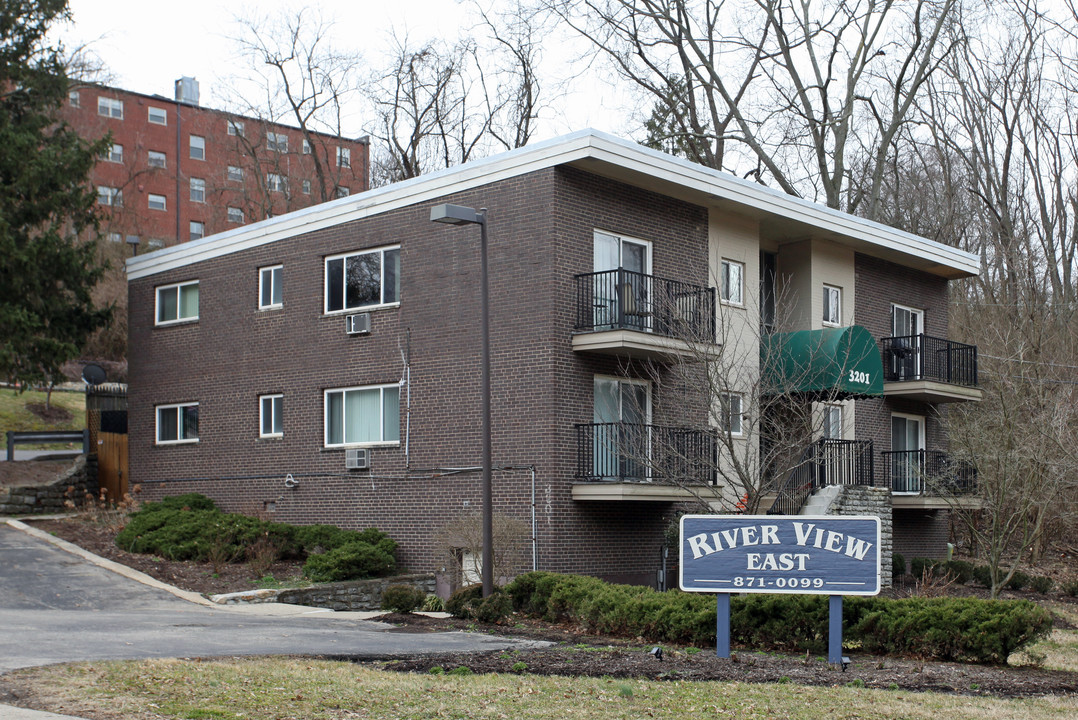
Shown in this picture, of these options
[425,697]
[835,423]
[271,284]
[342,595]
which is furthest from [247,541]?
[425,697]

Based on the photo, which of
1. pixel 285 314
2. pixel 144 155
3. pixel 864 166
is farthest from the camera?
pixel 144 155

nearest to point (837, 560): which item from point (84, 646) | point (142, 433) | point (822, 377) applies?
point (84, 646)

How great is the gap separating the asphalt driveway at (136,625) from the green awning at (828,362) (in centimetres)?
962

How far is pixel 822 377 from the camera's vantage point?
2295cm

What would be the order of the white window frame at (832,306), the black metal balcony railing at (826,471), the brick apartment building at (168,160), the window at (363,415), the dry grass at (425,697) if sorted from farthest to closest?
the brick apartment building at (168,160)
the white window frame at (832,306)
the window at (363,415)
the black metal balcony railing at (826,471)
the dry grass at (425,697)

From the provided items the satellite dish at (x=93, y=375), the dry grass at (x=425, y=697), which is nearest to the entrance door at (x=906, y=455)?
the dry grass at (x=425, y=697)

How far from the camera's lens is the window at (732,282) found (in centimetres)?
2456

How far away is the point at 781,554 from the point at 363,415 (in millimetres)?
12808

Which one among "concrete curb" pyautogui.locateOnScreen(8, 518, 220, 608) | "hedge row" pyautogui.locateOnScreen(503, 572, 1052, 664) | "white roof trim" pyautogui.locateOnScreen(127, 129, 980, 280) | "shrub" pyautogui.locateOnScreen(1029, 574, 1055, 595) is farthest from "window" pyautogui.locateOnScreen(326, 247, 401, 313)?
"shrub" pyautogui.locateOnScreen(1029, 574, 1055, 595)

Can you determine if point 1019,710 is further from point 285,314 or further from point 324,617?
point 285,314

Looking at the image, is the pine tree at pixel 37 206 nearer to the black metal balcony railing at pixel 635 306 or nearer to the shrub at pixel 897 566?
the black metal balcony railing at pixel 635 306

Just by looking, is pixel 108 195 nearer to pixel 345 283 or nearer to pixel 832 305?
pixel 345 283

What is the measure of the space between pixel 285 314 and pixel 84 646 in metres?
13.5

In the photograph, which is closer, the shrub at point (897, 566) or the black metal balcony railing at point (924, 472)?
the shrub at point (897, 566)
